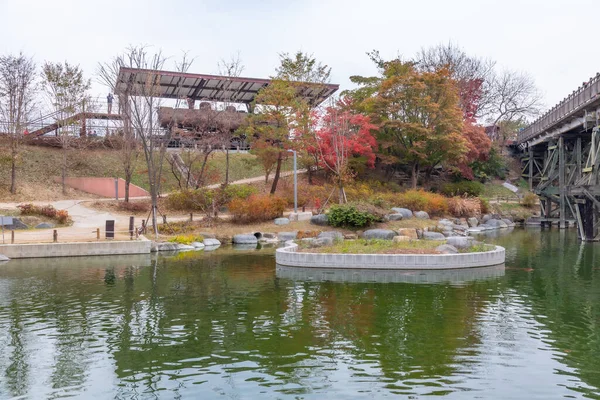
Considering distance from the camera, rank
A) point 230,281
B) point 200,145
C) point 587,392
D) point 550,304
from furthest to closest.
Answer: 1. point 200,145
2. point 230,281
3. point 550,304
4. point 587,392

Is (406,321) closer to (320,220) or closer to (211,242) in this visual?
(211,242)

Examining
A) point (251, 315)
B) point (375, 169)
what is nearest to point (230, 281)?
point (251, 315)

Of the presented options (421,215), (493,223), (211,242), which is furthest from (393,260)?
(493,223)

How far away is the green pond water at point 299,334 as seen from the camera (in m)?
7.88

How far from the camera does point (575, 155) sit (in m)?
34.4

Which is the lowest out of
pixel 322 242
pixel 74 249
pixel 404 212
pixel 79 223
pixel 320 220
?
pixel 74 249

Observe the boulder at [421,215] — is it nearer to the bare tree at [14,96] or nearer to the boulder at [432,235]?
the boulder at [432,235]

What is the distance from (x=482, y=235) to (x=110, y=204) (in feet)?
79.6

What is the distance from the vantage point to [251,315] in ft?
39.9

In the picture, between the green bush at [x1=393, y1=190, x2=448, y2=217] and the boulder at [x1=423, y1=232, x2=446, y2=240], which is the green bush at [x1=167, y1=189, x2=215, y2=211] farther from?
the boulder at [x1=423, y1=232, x2=446, y2=240]

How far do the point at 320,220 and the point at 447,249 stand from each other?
11225 mm

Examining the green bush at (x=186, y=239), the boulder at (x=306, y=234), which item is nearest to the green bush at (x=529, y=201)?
the boulder at (x=306, y=234)

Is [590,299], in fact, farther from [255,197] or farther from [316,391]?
[255,197]

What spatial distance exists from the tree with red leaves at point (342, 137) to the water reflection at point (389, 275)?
15237 mm
